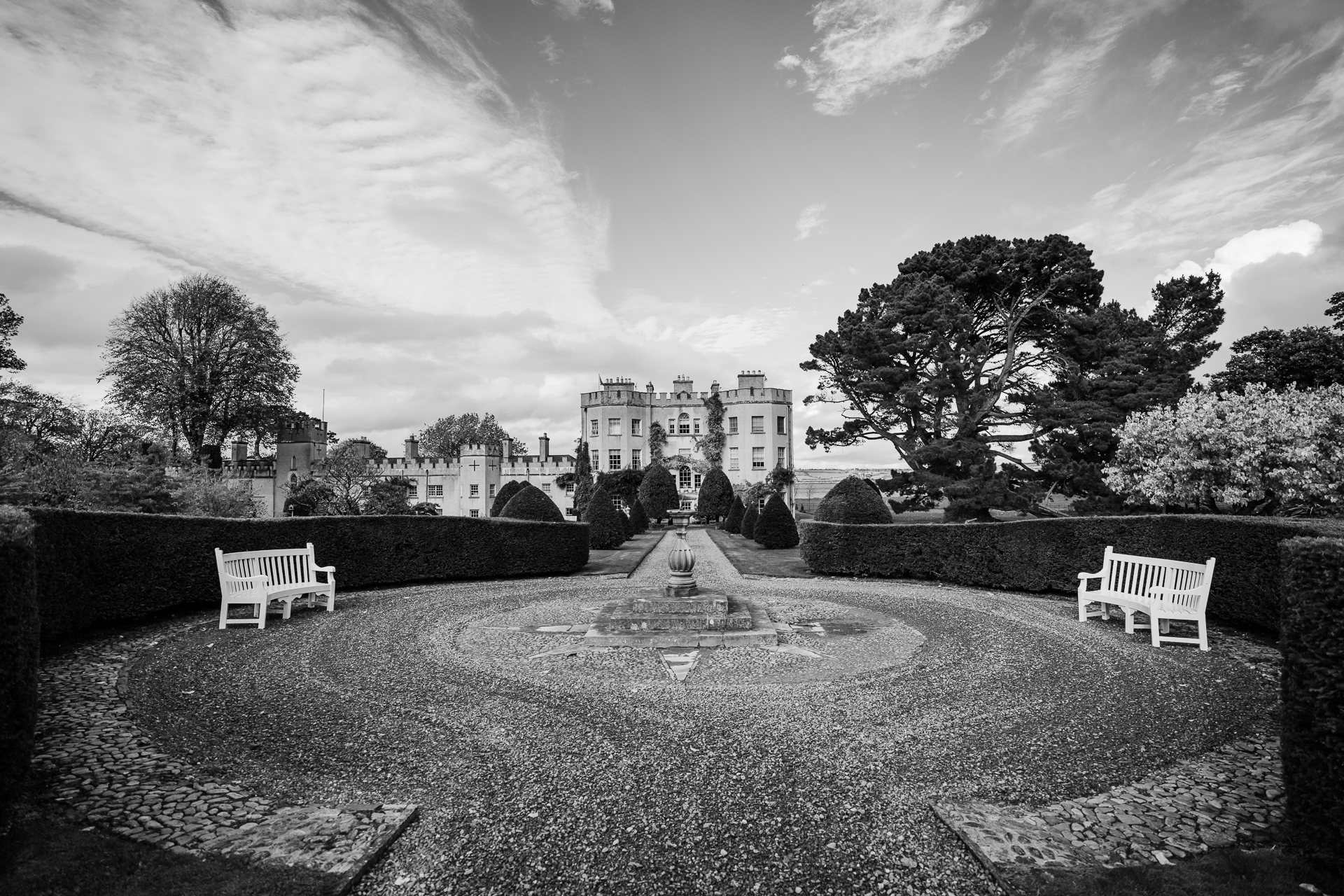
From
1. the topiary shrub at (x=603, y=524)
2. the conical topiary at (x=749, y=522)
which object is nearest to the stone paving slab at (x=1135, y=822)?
the topiary shrub at (x=603, y=524)

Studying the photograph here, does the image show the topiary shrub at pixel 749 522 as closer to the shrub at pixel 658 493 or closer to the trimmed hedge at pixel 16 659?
the shrub at pixel 658 493

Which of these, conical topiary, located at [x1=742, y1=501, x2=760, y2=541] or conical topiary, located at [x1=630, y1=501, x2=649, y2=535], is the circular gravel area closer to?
conical topiary, located at [x1=742, y1=501, x2=760, y2=541]

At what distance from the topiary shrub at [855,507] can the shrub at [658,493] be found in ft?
78.3

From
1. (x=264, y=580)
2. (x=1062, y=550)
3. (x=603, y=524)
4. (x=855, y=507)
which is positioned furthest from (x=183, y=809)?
(x=603, y=524)

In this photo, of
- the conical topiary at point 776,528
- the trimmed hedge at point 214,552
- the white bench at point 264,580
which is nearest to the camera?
the trimmed hedge at point 214,552

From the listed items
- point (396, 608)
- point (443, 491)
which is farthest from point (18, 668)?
point (443, 491)

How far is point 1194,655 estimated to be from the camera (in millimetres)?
6969

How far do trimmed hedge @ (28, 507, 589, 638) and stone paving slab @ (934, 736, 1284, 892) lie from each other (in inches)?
346

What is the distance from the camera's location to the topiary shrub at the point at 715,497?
130ft

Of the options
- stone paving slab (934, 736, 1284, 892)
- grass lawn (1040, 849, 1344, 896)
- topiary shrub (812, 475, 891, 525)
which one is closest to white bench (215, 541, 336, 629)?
stone paving slab (934, 736, 1284, 892)

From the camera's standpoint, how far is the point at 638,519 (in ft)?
108

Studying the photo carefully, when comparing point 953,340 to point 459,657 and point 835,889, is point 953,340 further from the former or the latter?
point 835,889

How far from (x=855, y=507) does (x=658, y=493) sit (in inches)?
974

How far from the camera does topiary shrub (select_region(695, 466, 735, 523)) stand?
39562 millimetres
